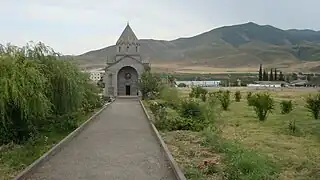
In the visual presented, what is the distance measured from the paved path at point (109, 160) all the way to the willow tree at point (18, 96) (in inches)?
65.2

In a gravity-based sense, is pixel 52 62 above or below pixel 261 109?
above

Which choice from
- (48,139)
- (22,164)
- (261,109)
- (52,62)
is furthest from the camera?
(261,109)

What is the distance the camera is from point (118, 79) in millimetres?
80500

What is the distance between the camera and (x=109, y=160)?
13508 mm

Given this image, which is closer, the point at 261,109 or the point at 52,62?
the point at 52,62

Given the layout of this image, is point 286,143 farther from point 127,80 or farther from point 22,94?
point 127,80

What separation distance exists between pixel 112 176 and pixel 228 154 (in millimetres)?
3670

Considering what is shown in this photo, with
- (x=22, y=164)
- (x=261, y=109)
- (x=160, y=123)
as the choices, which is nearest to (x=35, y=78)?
(x=22, y=164)

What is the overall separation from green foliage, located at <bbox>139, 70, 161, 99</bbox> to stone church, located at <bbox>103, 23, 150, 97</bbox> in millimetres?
10571

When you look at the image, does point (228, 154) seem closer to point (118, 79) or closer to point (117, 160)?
point (117, 160)

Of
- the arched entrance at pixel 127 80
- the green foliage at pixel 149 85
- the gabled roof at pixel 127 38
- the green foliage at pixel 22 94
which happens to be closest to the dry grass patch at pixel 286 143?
the green foliage at pixel 22 94

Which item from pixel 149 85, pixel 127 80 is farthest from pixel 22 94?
pixel 127 80

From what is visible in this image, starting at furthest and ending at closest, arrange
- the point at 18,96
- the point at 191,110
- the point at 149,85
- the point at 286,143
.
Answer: the point at 149,85 → the point at 191,110 → the point at 286,143 → the point at 18,96

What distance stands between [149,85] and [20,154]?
50.8 m
